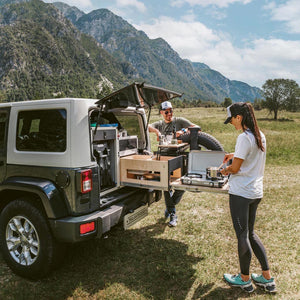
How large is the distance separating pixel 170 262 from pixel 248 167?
1.97 meters

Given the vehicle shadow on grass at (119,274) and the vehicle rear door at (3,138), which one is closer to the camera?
the vehicle shadow on grass at (119,274)

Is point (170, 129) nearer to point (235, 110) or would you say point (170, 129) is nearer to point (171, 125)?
point (171, 125)

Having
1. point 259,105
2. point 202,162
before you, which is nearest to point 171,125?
point 202,162

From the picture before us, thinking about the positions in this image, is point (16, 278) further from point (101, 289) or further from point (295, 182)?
point (295, 182)

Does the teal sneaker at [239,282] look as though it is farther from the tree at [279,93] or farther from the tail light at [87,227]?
the tree at [279,93]

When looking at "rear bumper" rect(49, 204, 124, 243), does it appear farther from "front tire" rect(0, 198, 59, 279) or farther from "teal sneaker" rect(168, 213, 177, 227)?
"teal sneaker" rect(168, 213, 177, 227)

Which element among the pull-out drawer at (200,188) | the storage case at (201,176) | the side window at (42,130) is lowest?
the pull-out drawer at (200,188)

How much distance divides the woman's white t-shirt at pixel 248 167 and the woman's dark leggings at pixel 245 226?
0.09 m

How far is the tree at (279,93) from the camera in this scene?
179 feet

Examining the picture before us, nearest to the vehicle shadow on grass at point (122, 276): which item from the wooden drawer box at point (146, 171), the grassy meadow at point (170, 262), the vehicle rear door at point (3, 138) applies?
the grassy meadow at point (170, 262)

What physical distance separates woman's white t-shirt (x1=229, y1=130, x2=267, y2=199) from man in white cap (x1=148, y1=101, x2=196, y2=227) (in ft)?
6.83

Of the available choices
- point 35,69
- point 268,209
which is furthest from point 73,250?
point 35,69

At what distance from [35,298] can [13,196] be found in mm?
1390

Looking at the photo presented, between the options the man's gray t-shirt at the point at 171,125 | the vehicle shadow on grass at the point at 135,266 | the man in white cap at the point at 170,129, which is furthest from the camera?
the man's gray t-shirt at the point at 171,125
